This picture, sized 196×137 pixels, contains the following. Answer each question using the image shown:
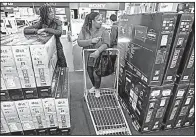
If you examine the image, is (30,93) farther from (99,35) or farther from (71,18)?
(71,18)

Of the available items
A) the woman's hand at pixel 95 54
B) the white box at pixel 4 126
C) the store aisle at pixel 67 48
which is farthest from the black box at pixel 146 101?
the store aisle at pixel 67 48

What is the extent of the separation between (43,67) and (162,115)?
1.28 metres

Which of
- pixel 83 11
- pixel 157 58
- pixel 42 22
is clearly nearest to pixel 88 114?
pixel 157 58

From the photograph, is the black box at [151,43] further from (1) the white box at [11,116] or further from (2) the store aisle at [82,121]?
(1) the white box at [11,116]

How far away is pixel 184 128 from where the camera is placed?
1.64 meters

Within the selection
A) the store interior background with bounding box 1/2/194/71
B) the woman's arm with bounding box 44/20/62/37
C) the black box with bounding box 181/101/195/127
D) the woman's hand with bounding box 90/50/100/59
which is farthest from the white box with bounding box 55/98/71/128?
the store interior background with bounding box 1/2/194/71

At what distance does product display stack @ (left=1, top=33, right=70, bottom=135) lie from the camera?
0.98m

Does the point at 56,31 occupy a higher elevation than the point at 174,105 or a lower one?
higher

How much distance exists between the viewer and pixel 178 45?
3.70 ft

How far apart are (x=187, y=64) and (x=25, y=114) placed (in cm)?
150

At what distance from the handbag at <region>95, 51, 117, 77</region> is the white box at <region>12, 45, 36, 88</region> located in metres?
0.93

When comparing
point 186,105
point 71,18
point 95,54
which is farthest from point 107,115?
point 71,18

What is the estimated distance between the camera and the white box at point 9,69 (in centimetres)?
95

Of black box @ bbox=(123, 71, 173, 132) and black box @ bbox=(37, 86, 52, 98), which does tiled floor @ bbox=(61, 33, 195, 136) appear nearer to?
black box @ bbox=(123, 71, 173, 132)
